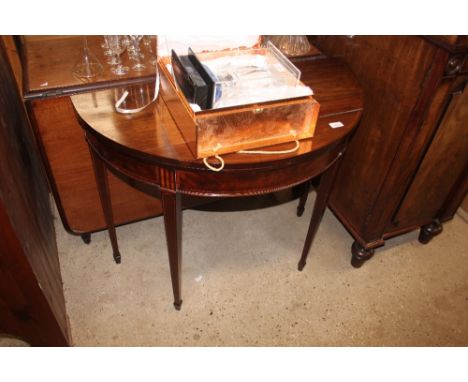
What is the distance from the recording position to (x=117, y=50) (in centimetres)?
141

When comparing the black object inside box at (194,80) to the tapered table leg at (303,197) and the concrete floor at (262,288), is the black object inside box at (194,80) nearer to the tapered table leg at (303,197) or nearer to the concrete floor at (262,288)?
the concrete floor at (262,288)

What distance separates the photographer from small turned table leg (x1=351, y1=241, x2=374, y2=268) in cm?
169

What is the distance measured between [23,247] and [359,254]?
1.24m

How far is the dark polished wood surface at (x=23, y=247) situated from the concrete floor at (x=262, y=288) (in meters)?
0.16

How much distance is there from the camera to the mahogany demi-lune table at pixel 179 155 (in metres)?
1.02

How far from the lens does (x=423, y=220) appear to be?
69.1 inches

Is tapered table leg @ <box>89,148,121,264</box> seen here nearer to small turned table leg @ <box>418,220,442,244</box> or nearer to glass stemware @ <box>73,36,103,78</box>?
glass stemware @ <box>73,36,103,78</box>

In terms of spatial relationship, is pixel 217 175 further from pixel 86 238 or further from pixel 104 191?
pixel 86 238

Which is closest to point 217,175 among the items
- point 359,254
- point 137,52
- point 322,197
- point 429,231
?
point 322,197

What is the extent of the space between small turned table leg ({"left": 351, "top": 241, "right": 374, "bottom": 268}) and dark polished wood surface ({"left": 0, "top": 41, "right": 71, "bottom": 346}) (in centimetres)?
114

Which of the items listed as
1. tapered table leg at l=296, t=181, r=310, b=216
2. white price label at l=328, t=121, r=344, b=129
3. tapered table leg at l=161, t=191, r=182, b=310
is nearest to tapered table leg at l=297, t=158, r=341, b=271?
white price label at l=328, t=121, r=344, b=129

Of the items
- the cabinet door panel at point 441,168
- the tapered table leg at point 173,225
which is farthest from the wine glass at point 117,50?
the cabinet door panel at point 441,168

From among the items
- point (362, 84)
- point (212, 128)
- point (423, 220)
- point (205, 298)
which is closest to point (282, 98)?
point (212, 128)
